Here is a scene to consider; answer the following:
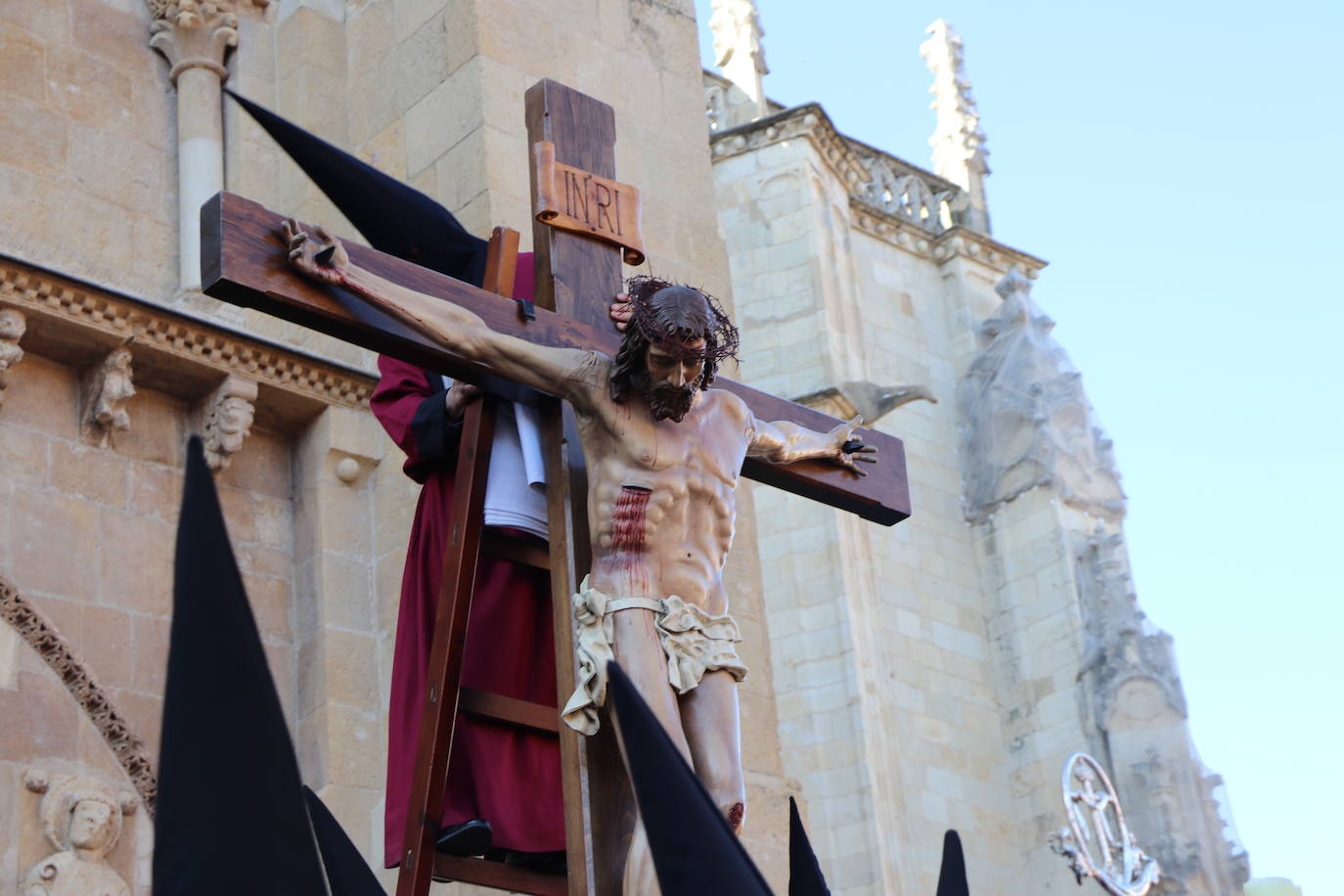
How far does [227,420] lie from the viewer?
6.69m

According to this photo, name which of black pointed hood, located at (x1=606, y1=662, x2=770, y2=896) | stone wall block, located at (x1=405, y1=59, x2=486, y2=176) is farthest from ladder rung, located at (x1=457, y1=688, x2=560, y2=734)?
stone wall block, located at (x1=405, y1=59, x2=486, y2=176)

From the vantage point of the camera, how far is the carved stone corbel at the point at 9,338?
6.21 m

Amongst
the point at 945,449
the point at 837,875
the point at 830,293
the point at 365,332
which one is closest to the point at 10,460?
the point at 365,332

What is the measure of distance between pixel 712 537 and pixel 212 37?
3710mm

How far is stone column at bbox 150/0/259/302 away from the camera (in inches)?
279

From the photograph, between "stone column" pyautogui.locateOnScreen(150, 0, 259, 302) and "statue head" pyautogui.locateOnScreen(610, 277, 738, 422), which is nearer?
"statue head" pyautogui.locateOnScreen(610, 277, 738, 422)

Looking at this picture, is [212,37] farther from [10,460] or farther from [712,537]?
[712,537]

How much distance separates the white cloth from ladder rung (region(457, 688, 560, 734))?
369mm

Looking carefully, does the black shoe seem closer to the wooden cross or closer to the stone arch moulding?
the wooden cross

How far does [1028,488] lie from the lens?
15281mm

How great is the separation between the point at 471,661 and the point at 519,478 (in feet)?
1.38

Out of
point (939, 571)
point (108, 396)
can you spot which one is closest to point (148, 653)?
point (108, 396)

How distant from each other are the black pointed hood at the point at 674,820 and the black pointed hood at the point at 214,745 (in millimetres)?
477

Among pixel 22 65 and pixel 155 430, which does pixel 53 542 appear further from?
pixel 22 65
